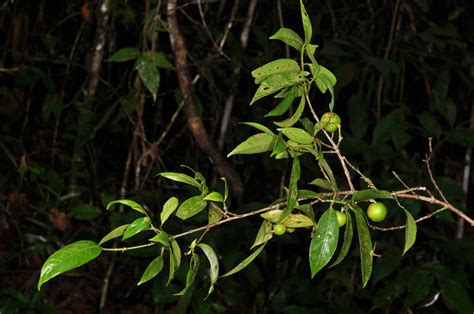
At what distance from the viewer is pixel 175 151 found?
8.07ft

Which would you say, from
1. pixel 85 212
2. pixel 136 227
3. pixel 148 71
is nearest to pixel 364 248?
pixel 136 227

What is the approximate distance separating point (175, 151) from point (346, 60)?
77cm

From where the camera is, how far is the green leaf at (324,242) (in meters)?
0.69

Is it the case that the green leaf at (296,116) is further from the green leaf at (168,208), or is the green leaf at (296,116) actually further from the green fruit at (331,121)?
the green leaf at (168,208)

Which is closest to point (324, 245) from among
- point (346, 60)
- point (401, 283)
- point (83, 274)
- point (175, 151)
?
point (401, 283)

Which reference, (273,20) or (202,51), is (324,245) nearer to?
(202,51)

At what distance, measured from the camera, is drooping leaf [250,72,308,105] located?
0.75m

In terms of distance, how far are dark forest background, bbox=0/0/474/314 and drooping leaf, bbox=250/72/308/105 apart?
948 mm

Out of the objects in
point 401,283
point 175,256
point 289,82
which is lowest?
point 401,283

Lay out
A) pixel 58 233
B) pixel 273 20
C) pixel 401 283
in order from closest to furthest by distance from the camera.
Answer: pixel 401 283, pixel 58 233, pixel 273 20

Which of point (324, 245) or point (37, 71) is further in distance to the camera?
point (37, 71)

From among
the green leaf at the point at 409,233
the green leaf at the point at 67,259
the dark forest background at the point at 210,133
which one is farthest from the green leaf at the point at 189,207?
the dark forest background at the point at 210,133

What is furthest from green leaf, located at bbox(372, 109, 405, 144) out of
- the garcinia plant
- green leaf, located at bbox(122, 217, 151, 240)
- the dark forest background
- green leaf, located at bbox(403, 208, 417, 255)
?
green leaf, located at bbox(122, 217, 151, 240)

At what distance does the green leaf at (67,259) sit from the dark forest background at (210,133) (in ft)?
3.23
